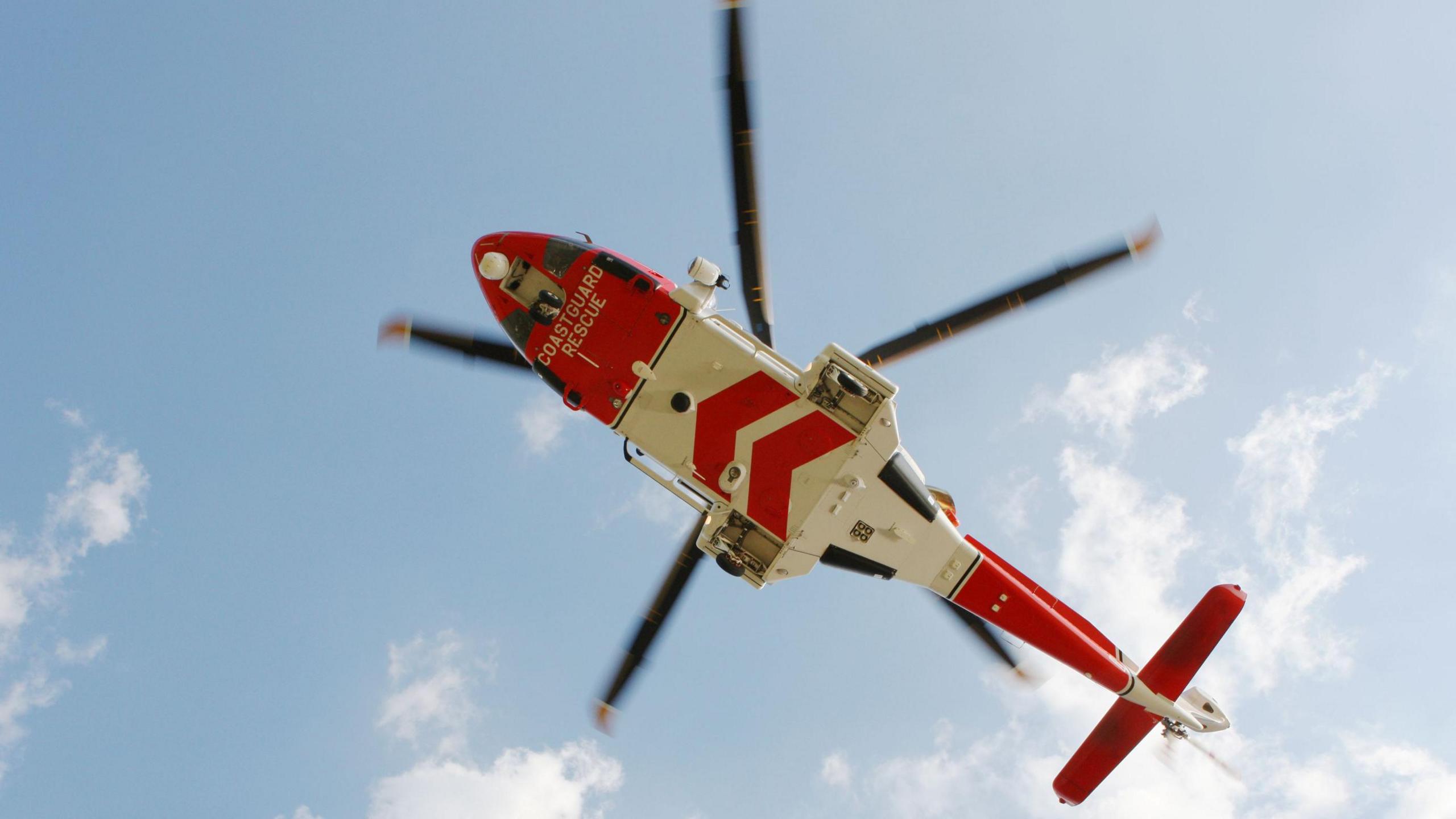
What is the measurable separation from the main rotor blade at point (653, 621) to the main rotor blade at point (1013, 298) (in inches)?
192

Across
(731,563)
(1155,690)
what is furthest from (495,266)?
(1155,690)

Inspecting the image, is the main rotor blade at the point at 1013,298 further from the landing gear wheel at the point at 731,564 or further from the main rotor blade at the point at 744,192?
the landing gear wheel at the point at 731,564

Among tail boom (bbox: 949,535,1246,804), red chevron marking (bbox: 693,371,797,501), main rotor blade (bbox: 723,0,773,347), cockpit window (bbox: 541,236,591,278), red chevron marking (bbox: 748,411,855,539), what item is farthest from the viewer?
tail boom (bbox: 949,535,1246,804)

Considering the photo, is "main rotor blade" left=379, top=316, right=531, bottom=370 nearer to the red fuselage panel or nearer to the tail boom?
the red fuselage panel

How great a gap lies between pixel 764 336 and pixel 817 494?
9.76 ft

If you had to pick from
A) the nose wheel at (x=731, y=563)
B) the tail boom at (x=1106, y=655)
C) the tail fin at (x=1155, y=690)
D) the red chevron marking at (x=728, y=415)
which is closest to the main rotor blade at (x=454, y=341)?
the red chevron marking at (x=728, y=415)

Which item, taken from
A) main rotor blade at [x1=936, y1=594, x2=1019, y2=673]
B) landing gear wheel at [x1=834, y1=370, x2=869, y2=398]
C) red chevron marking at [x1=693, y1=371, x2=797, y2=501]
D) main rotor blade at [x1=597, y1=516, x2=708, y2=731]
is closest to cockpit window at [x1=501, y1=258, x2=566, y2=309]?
red chevron marking at [x1=693, y1=371, x2=797, y2=501]

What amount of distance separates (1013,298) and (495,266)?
8.59m

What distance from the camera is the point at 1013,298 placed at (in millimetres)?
15398

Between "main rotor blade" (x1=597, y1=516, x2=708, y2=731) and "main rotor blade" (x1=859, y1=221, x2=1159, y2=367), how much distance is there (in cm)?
488

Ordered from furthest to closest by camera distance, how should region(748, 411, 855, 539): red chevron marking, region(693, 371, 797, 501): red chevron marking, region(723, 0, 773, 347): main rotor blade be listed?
1. region(748, 411, 855, 539): red chevron marking
2. region(693, 371, 797, 501): red chevron marking
3. region(723, 0, 773, 347): main rotor blade

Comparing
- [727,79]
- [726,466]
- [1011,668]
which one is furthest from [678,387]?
[1011,668]

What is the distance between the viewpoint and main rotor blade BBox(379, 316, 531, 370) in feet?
52.1

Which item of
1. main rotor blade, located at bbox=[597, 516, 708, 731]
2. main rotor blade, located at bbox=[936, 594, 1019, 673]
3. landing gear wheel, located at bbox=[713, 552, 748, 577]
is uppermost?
main rotor blade, located at bbox=[936, 594, 1019, 673]
